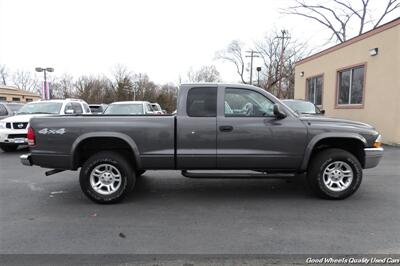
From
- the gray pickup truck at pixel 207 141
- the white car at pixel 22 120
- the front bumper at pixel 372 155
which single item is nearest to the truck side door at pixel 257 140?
the gray pickup truck at pixel 207 141

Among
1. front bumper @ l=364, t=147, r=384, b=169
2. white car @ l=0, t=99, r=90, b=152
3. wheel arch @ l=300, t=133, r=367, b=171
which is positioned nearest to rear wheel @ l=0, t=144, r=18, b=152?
white car @ l=0, t=99, r=90, b=152

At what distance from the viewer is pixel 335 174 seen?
523 centimetres

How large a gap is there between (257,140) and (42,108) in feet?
30.1

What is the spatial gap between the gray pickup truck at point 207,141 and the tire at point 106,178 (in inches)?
Answer: 0.6

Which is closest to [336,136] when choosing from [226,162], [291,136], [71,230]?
[291,136]

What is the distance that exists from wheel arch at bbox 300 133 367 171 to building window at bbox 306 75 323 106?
13151mm

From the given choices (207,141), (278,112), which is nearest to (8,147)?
(207,141)

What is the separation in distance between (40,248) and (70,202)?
169 centimetres

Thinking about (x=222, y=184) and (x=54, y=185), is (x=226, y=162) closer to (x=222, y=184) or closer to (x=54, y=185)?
(x=222, y=184)

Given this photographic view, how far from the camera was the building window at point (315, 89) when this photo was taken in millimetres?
17953

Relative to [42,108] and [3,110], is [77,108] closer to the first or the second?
[42,108]

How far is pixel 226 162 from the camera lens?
5.11 meters

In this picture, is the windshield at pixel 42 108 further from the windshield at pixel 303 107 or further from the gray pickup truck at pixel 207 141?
the windshield at pixel 303 107

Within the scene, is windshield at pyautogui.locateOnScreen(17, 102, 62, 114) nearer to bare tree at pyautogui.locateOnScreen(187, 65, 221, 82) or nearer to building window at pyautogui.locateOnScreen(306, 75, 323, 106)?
building window at pyautogui.locateOnScreen(306, 75, 323, 106)
